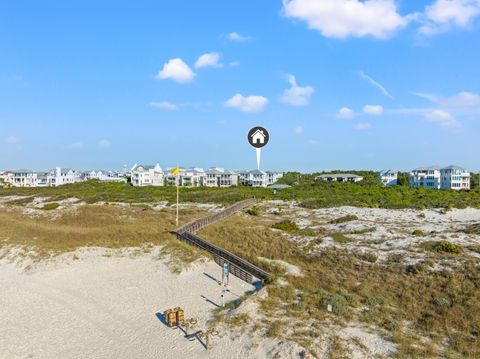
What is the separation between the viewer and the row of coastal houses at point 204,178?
121 metres

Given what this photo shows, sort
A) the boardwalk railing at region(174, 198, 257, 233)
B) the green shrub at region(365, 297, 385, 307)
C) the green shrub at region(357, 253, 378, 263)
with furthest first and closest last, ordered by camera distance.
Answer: the boardwalk railing at region(174, 198, 257, 233)
the green shrub at region(357, 253, 378, 263)
the green shrub at region(365, 297, 385, 307)

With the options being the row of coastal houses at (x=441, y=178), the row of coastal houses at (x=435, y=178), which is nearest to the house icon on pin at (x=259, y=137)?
the row of coastal houses at (x=441, y=178)

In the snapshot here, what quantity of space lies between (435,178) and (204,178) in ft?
241

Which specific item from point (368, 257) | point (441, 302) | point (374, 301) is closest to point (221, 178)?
point (368, 257)

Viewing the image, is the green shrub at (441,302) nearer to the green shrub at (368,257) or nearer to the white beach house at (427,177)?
the green shrub at (368,257)

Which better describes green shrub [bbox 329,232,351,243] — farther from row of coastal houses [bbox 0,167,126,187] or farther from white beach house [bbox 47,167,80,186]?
white beach house [bbox 47,167,80,186]

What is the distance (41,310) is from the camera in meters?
20.9

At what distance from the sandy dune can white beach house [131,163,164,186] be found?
9636 centimetres

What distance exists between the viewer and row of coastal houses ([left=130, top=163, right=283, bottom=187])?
397 feet

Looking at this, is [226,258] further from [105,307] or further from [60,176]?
[60,176]

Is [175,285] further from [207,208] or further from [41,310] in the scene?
[207,208]

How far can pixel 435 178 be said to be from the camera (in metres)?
108

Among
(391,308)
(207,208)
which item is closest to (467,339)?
(391,308)

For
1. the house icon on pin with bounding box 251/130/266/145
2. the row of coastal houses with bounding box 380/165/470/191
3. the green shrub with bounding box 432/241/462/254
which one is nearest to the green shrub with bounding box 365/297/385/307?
the green shrub with bounding box 432/241/462/254
